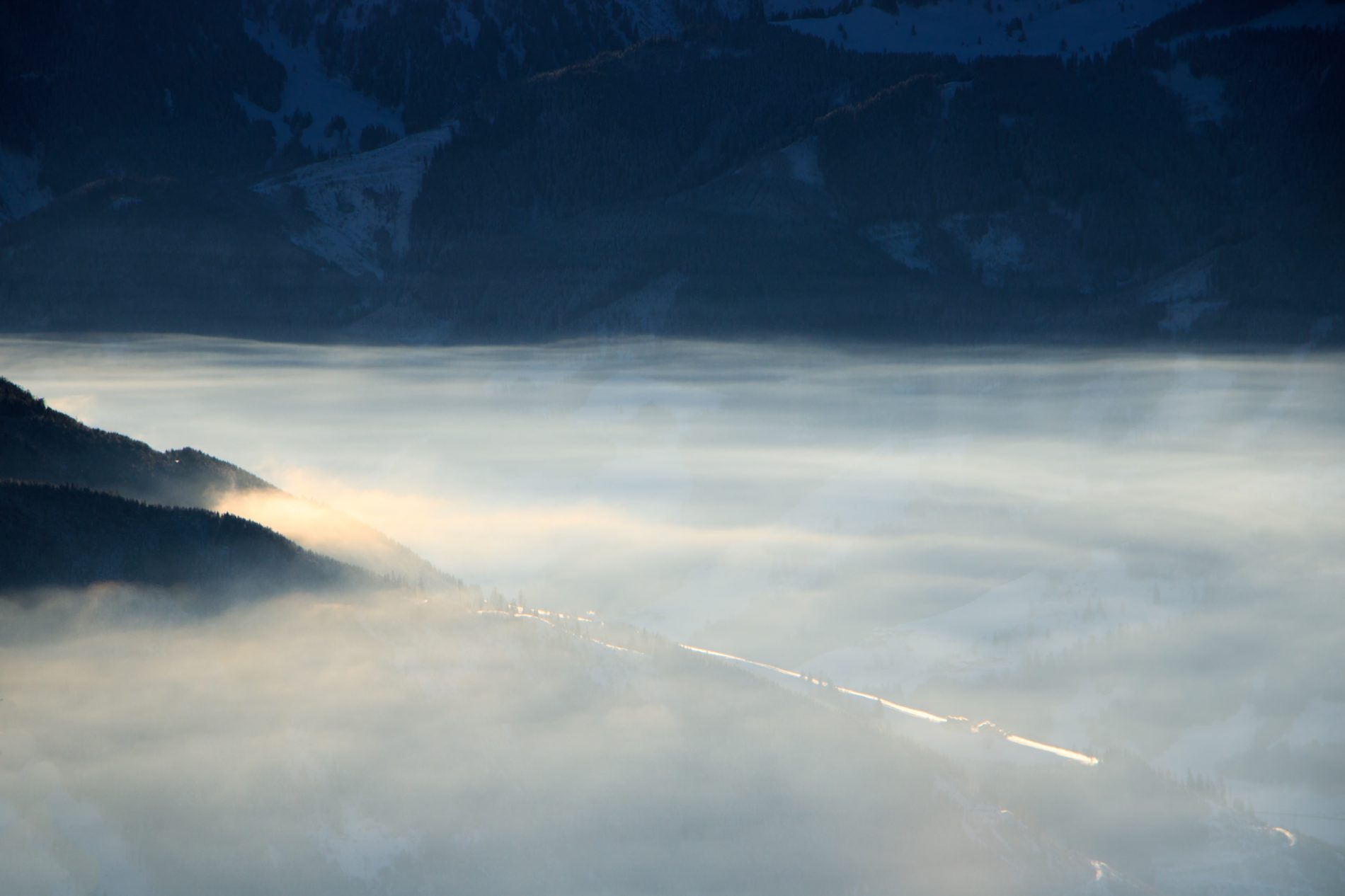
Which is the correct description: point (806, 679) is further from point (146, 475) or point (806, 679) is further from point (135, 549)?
point (135, 549)

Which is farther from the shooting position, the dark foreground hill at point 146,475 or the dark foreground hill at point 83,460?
the dark foreground hill at point 146,475

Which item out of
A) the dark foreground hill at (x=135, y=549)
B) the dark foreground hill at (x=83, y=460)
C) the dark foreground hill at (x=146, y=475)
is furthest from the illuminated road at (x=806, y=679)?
the dark foreground hill at (x=83, y=460)

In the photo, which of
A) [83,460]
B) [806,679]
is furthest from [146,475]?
[806,679]

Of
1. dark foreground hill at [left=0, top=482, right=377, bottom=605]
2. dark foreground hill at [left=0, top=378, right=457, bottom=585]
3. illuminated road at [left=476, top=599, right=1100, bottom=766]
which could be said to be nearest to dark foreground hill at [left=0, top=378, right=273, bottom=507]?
dark foreground hill at [left=0, top=378, right=457, bottom=585]

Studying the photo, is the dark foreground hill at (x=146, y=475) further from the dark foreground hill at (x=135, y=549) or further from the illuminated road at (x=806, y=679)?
the illuminated road at (x=806, y=679)

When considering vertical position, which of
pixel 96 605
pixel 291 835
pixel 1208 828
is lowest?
pixel 1208 828

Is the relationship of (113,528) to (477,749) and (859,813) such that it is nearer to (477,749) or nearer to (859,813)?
(477,749)

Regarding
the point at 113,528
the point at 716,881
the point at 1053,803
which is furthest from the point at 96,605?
the point at 1053,803

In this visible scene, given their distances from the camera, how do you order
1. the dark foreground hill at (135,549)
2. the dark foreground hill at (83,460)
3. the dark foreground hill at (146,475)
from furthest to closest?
the dark foreground hill at (146,475), the dark foreground hill at (83,460), the dark foreground hill at (135,549)
